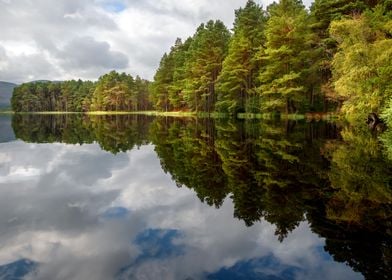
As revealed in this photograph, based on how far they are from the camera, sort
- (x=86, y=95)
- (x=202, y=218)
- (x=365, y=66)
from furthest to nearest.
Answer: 1. (x=86, y=95)
2. (x=365, y=66)
3. (x=202, y=218)

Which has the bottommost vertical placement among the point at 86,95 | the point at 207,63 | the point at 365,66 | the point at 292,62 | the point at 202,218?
the point at 202,218

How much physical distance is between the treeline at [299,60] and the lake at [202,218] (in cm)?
1047

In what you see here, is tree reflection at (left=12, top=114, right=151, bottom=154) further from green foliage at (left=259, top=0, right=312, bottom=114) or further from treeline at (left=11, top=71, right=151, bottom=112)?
treeline at (left=11, top=71, right=151, bottom=112)

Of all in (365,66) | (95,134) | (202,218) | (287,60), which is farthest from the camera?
(287,60)

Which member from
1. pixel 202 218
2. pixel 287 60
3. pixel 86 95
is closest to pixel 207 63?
pixel 287 60

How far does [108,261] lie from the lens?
5.34m

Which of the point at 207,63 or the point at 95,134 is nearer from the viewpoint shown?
the point at 95,134

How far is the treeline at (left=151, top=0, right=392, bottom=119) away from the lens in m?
23.3

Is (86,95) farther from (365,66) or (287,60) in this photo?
(365,66)

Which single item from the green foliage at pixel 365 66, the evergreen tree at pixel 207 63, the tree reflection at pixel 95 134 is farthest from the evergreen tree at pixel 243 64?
the green foliage at pixel 365 66

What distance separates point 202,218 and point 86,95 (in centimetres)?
14069

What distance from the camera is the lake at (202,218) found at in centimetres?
519

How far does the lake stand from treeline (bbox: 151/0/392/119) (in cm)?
1047

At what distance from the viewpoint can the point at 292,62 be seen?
3938cm
